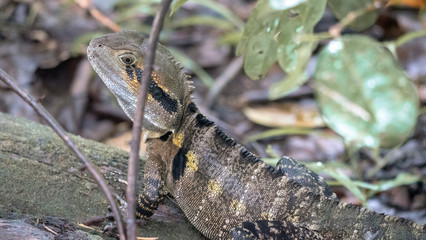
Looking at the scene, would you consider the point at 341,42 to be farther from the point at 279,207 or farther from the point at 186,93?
the point at 279,207

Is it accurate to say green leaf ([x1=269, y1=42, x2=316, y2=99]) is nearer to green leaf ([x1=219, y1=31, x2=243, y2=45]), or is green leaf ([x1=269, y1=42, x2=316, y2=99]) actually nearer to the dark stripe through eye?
the dark stripe through eye

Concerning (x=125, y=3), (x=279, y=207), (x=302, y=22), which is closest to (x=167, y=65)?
(x=302, y=22)

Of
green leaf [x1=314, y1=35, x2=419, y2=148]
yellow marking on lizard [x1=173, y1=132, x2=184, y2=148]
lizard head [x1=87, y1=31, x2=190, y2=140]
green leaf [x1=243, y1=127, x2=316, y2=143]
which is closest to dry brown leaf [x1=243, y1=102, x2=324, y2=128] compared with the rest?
green leaf [x1=243, y1=127, x2=316, y2=143]

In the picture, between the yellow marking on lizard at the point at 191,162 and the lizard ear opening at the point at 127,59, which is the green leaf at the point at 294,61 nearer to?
the yellow marking on lizard at the point at 191,162

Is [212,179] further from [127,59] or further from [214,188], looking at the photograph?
[127,59]

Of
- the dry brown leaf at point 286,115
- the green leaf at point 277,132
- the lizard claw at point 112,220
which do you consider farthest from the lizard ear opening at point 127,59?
the dry brown leaf at point 286,115

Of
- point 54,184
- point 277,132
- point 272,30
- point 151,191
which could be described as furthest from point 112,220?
point 277,132
